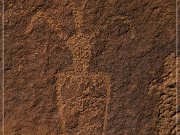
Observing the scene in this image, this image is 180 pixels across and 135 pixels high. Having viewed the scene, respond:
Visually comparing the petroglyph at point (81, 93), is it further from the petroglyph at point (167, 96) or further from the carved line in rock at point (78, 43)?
the petroglyph at point (167, 96)

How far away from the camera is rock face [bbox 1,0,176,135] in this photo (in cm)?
101

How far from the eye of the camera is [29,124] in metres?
1.08

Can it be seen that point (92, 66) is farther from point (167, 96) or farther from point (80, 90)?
point (167, 96)

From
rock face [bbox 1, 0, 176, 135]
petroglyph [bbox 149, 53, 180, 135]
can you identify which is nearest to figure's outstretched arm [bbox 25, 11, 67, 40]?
rock face [bbox 1, 0, 176, 135]

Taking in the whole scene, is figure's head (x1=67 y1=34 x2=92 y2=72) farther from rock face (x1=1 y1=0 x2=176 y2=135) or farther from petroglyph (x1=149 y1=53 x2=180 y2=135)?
petroglyph (x1=149 y1=53 x2=180 y2=135)

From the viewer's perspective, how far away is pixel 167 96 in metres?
1.02

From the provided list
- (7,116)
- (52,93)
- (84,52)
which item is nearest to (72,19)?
(84,52)

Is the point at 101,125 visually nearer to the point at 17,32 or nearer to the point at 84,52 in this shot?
the point at 84,52

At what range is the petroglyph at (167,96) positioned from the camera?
1014 mm

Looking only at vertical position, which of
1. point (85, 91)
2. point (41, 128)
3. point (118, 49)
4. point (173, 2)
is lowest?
point (41, 128)

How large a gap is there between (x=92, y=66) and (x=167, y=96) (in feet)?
0.63

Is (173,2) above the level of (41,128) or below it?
above

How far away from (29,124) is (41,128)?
0.03 metres

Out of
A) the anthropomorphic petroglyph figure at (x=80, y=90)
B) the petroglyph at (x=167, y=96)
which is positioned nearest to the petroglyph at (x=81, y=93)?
the anthropomorphic petroglyph figure at (x=80, y=90)
